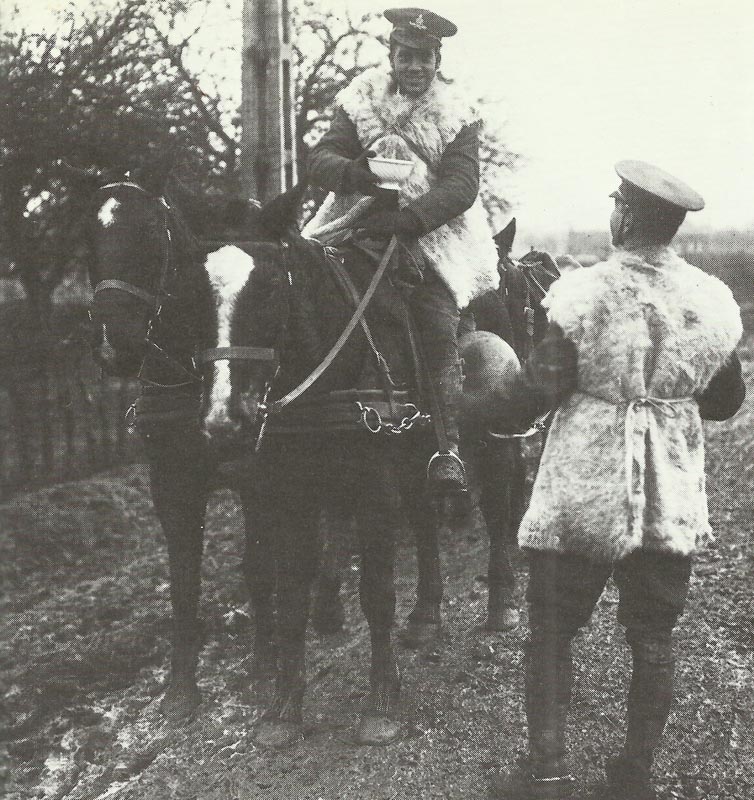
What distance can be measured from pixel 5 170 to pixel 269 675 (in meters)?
10.2

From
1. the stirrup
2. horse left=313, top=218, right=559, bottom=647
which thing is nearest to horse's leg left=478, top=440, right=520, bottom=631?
horse left=313, top=218, right=559, bottom=647

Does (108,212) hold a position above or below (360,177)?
below

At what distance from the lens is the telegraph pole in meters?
5.68

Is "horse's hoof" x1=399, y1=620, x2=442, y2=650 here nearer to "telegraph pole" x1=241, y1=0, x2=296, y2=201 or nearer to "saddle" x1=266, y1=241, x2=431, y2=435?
"saddle" x1=266, y1=241, x2=431, y2=435

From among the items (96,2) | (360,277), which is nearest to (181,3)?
(96,2)

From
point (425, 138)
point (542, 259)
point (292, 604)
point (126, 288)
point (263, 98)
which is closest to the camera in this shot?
point (126, 288)

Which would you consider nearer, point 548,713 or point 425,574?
point 548,713

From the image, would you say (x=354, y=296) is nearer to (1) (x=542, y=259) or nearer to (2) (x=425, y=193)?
(2) (x=425, y=193)

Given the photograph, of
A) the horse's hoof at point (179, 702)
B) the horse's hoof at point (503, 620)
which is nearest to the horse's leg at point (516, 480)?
the horse's hoof at point (503, 620)

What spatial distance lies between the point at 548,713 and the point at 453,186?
258 centimetres

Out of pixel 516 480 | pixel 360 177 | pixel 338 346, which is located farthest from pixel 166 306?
pixel 516 480

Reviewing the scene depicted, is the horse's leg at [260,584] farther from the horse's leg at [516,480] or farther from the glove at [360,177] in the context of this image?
the horse's leg at [516,480]

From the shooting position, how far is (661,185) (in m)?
3.01

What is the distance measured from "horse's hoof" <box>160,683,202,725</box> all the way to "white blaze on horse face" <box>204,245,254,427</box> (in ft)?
6.38
